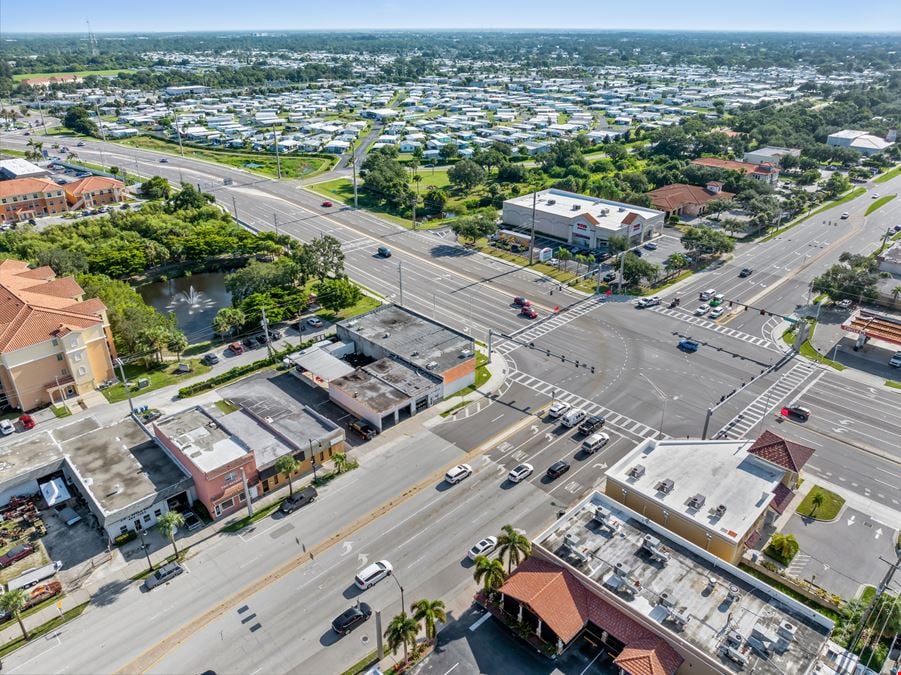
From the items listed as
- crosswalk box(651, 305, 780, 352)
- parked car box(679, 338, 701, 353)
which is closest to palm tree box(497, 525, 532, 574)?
parked car box(679, 338, 701, 353)

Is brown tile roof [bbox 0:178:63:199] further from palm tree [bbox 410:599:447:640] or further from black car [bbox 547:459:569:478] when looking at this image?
palm tree [bbox 410:599:447:640]

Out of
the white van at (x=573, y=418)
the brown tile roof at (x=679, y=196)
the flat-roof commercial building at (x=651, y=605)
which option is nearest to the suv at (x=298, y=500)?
the flat-roof commercial building at (x=651, y=605)

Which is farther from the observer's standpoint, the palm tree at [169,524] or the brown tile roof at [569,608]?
the palm tree at [169,524]

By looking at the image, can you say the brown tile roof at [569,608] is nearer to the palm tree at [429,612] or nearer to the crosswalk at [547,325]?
the palm tree at [429,612]

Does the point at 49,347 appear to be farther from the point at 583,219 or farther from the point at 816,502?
the point at 583,219

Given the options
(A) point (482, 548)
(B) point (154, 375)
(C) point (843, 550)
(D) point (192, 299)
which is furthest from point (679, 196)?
(B) point (154, 375)

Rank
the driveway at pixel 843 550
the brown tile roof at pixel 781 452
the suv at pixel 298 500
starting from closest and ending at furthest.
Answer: the driveway at pixel 843 550
the brown tile roof at pixel 781 452
the suv at pixel 298 500
